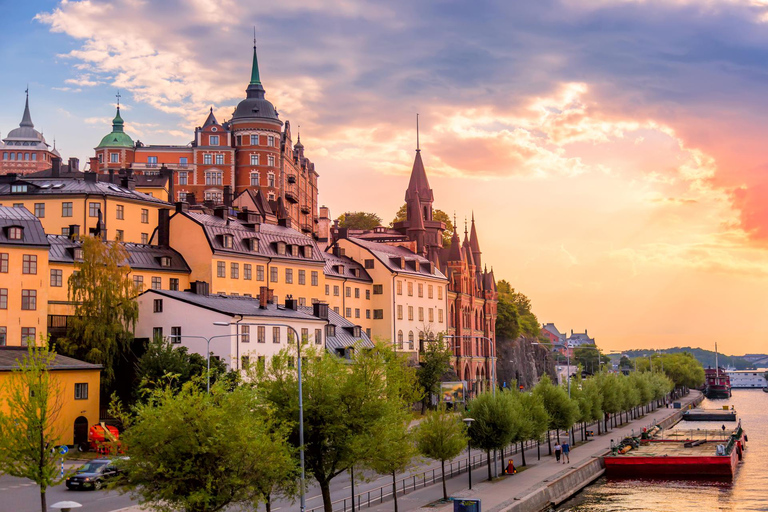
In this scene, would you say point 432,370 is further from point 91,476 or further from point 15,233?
point 91,476

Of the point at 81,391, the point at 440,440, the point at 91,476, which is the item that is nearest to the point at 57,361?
the point at 81,391

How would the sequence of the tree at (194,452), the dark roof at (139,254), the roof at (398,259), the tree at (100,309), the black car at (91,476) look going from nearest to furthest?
1. the tree at (194,452)
2. the black car at (91,476)
3. the tree at (100,309)
4. the dark roof at (139,254)
5. the roof at (398,259)

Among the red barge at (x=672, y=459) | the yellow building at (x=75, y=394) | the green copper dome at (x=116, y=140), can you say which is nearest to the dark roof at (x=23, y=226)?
A: the yellow building at (x=75, y=394)

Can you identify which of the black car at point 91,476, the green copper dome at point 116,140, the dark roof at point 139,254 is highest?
the green copper dome at point 116,140

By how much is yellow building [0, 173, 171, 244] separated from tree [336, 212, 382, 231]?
Answer: 87105 millimetres

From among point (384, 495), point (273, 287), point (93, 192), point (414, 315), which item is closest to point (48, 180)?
point (93, 192)

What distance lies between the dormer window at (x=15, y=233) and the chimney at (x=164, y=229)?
66.4 ft

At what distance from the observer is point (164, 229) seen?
316 feet

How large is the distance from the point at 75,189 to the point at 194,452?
7263 centimetres

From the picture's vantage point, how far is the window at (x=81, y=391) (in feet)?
229

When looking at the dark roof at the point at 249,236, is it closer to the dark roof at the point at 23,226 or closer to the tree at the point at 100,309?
the tree at the point at 100,309

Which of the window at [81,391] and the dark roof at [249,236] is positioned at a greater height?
the dark roof at [249,236]

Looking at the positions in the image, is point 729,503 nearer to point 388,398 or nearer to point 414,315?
point 388,398

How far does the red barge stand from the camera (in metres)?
76.2
